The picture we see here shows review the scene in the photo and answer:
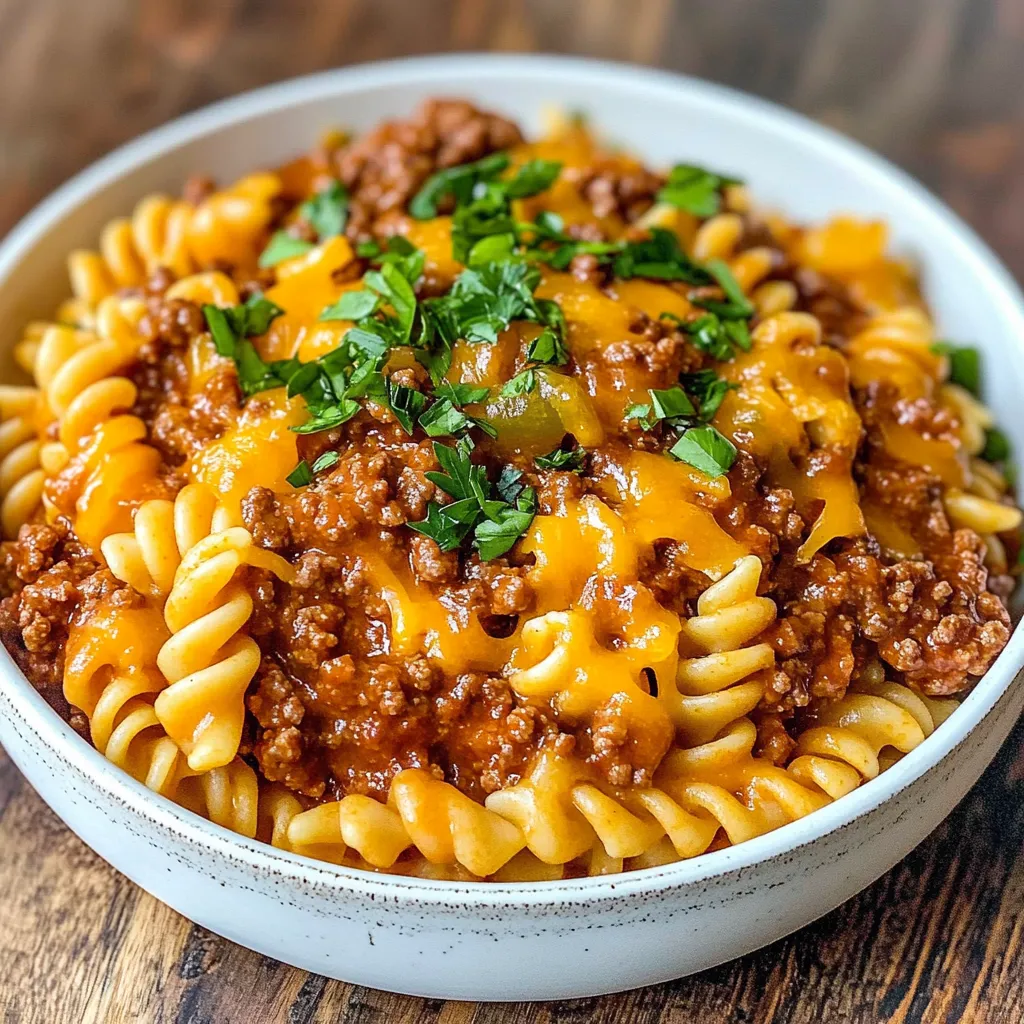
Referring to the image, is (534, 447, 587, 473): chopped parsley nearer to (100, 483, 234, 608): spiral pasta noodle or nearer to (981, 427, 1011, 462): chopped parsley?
(100, 483, 234, 608): spiral pasta noodle

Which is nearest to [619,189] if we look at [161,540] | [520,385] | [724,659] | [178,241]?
[520,385]

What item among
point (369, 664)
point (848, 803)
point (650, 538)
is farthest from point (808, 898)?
point (369, 664)

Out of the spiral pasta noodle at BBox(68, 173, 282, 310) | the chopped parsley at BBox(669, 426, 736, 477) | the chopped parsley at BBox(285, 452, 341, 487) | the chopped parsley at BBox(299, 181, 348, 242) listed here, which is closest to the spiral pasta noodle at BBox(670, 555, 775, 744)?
the chopped parsley at BBox(669, 426, 736, 477)

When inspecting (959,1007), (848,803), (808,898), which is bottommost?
(959,1007)

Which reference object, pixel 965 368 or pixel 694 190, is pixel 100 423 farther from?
pixel 965 368

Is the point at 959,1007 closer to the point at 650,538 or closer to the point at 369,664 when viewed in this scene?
the point at 650,538

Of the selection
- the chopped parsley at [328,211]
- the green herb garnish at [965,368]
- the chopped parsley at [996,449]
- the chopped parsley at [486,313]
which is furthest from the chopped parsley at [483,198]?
the chopped parsley at [996,449]

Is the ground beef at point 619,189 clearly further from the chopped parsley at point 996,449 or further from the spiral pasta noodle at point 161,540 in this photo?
the spiral pasta noodle at point 161,540
